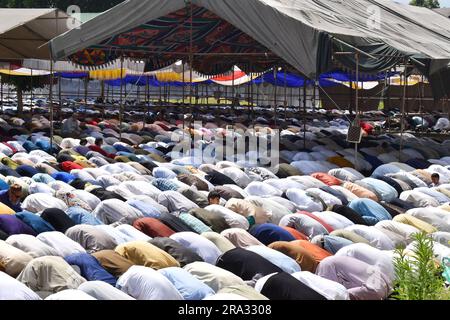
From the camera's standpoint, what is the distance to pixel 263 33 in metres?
17.6

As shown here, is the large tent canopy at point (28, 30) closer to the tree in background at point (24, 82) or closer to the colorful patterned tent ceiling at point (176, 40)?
the colorful patterned tent ceiling at point (176, 40)

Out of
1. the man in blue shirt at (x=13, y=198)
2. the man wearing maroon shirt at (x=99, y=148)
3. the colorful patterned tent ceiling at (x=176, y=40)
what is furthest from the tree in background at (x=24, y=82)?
the man in blue shirt at (x=13, y=198)

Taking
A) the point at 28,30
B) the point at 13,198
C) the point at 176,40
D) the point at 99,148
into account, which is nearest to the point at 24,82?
the point at 28,30

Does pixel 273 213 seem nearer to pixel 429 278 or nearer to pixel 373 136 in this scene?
pixel 429 278

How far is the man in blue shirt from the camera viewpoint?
12297mm

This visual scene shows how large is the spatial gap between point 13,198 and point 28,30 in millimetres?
16437

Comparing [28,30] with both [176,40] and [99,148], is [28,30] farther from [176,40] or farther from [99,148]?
[99,148]

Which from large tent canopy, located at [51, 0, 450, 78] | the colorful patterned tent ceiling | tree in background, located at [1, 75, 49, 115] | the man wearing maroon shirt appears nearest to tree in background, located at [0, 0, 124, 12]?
tree in background, located at [1, 75, 49, 115]

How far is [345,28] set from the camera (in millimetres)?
18734

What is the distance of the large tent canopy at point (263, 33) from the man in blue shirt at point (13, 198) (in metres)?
6.65

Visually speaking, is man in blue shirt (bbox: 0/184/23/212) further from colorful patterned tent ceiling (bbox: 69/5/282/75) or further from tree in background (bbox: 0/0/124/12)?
tree in background (bbox: 0/0/124/12)

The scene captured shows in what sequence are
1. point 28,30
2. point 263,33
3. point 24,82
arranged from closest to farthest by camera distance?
1. point 263,33
2. point 28,30
3. point 24,82

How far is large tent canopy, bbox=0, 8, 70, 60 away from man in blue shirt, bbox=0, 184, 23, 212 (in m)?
13.7
